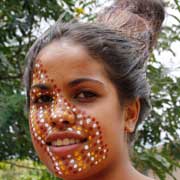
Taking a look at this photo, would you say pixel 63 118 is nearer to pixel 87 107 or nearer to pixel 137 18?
pixel 87 107

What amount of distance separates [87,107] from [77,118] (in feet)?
0.12

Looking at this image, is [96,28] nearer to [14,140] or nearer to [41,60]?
[41,60]

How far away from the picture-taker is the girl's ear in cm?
152

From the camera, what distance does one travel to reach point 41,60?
1.51 m

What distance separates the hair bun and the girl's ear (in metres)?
0.17

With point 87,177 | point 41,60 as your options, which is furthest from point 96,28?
point 87,177

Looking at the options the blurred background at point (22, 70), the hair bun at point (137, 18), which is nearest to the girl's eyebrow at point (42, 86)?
the hair bun at point (137, 18)

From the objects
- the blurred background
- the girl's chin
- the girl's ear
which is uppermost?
the girl's ear

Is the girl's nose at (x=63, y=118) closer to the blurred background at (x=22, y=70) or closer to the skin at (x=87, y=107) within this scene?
the skin at (x=87, y=107)

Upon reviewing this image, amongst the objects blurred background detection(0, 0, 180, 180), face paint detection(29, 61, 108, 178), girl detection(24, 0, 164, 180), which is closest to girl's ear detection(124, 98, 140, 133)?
girl detection(24, 0, 164, 180)

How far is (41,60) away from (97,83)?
0.16 m

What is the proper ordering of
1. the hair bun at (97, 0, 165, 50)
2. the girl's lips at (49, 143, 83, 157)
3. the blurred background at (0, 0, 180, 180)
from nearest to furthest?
the girl's lips at (49, 143, 83, 157), the hair bun at (97, 0, 165, 50), the blurred background at (0, 0, 180, 180)

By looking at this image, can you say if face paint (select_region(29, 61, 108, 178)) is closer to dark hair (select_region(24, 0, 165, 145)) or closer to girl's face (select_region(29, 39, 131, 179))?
girl's face (select_region(29, 39, 131, 179))

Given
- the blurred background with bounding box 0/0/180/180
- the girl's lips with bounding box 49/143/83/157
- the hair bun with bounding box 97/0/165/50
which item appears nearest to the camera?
the girl's lips with bounding box 49/143/83/157
